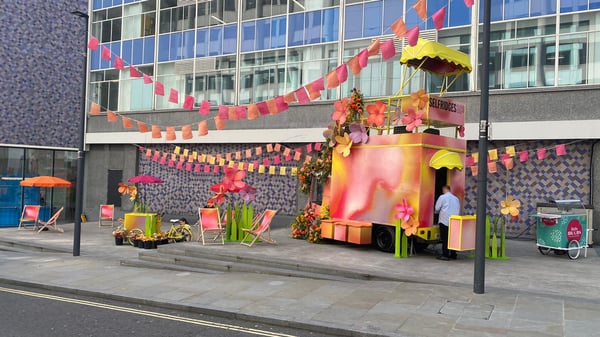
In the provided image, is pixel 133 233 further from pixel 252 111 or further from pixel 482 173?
pixel 482 173

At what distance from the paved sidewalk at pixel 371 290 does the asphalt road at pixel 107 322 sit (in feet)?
0.92

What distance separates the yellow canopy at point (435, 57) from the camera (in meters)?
13.2

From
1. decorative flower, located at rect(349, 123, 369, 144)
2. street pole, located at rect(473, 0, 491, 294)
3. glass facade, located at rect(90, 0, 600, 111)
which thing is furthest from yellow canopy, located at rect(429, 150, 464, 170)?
glass facade, located at rect(90, 0, 600, 111)

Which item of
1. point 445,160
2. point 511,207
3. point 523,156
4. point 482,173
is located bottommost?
point 511,207

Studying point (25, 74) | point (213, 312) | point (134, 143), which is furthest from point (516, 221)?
point (25, 74)

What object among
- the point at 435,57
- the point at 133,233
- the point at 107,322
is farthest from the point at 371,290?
the point at 133,233

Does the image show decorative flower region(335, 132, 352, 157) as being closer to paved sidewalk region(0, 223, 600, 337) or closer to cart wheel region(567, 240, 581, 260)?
paved sidewalk region(0, 223, 600, 337)

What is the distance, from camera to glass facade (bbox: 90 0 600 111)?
57.9 ft

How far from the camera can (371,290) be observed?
9.27m

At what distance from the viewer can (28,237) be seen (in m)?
18.8

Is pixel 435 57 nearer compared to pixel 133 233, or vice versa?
pixel 435 57

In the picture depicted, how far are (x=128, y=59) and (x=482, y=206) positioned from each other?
24460mm

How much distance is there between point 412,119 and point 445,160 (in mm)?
1373

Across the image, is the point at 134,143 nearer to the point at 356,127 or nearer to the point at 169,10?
the point at 169,10
